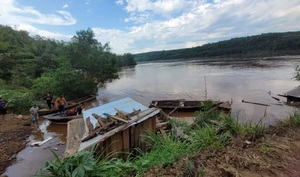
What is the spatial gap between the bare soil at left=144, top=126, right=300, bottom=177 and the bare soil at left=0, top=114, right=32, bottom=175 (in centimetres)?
767

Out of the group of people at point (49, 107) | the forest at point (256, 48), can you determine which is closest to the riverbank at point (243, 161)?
the group of people at point (49, 107)

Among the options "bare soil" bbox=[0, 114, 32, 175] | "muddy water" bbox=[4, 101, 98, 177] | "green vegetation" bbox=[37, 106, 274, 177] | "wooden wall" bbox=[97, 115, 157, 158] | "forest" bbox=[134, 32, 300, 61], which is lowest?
"muddy water" bbox=[4, 101, 98, 177]

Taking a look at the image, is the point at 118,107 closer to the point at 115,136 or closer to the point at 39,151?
the point at 39,151

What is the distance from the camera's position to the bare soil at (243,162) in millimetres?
3844

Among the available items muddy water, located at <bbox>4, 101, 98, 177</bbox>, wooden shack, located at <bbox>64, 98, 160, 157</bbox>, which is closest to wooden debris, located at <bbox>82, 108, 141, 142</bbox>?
wooden shack, located at <bbox>64, 98, 160, 157</bbox>

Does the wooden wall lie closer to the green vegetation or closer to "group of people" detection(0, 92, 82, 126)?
the green vegetation

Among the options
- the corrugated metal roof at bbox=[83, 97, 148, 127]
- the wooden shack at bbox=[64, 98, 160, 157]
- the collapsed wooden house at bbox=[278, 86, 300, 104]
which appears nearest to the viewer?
the wooden shack at bbox=[64, 98, 160, 157]

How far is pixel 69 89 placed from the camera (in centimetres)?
2745

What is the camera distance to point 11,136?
12.8 m

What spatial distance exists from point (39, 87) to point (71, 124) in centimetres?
1818

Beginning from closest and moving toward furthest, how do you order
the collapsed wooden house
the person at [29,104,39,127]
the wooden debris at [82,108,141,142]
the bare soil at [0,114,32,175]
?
the wooden debris at [82,108,141,142]
the bare soil at [0,114,32,175]
the person at [29,104,39,127]
the collapsed wooden house

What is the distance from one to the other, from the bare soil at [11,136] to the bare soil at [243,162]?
25.2ft

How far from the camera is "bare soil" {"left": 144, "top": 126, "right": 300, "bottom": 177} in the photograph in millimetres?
3844

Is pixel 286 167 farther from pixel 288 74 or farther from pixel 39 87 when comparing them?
pixel 288 74
